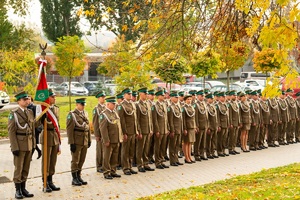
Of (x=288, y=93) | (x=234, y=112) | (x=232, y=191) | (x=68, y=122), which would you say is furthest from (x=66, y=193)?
(x=288, y=93)

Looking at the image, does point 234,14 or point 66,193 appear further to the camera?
point 66,193

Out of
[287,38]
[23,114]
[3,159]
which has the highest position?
[287,38]

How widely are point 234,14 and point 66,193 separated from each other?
15.9ft

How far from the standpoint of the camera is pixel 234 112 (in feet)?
52.4

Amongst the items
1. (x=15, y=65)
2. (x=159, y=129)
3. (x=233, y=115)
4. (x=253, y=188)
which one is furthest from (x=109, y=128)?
(x=15, y=65)

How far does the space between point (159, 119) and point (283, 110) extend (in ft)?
20.7

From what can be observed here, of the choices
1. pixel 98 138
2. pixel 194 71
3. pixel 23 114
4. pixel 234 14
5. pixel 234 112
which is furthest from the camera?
pixel 194 71

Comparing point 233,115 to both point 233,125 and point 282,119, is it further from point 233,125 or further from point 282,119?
point 282,119

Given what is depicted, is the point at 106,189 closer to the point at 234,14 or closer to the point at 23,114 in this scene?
the point at 23,114

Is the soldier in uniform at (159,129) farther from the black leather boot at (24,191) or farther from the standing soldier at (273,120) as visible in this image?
the standing soldier at (273,120)

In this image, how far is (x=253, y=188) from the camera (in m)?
9.70

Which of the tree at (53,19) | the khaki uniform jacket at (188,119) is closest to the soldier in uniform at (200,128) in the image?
the khaki uniform jacket at (188,119)

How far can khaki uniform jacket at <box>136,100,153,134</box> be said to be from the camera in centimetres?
1317

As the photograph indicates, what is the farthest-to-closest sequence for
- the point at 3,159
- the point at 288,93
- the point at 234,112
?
the point at 288,93
the point at 234,112
the point at 3,159
